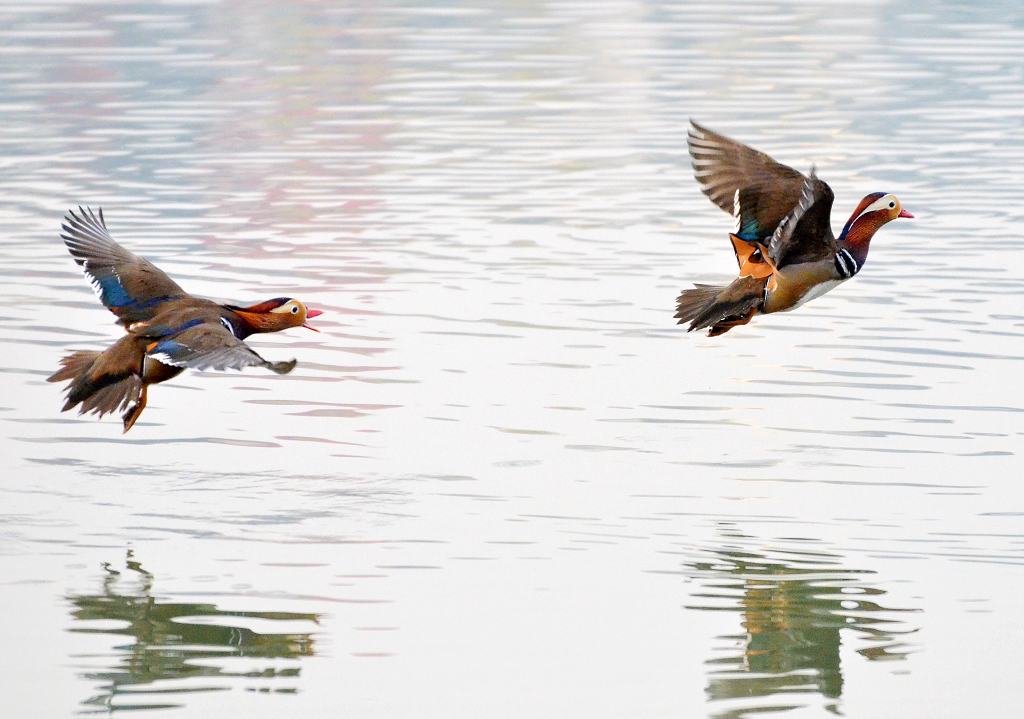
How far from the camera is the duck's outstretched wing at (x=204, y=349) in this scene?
28.7 feet

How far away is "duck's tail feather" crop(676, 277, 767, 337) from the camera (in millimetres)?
10492

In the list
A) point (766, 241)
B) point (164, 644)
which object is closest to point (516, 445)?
point (766, 241)

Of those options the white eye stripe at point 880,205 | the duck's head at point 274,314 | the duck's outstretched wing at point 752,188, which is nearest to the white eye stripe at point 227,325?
the duck's head at point 274,314

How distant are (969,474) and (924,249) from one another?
622 centimetres

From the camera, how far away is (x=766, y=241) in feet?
35.1

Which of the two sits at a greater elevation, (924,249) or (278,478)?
(924,249)

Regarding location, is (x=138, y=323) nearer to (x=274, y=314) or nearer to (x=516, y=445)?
(x=274, y=314)

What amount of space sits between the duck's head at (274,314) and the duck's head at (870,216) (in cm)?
297

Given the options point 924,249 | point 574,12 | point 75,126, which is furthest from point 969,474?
point 574,12

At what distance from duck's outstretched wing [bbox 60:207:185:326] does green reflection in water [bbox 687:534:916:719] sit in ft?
9.95

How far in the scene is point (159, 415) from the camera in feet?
39.0

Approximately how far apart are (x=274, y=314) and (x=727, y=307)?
7.77ft

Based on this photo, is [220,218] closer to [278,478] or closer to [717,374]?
[717,374]

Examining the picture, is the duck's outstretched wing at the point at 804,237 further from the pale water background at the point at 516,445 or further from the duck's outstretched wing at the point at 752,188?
the pale water background at the point at 516,445
